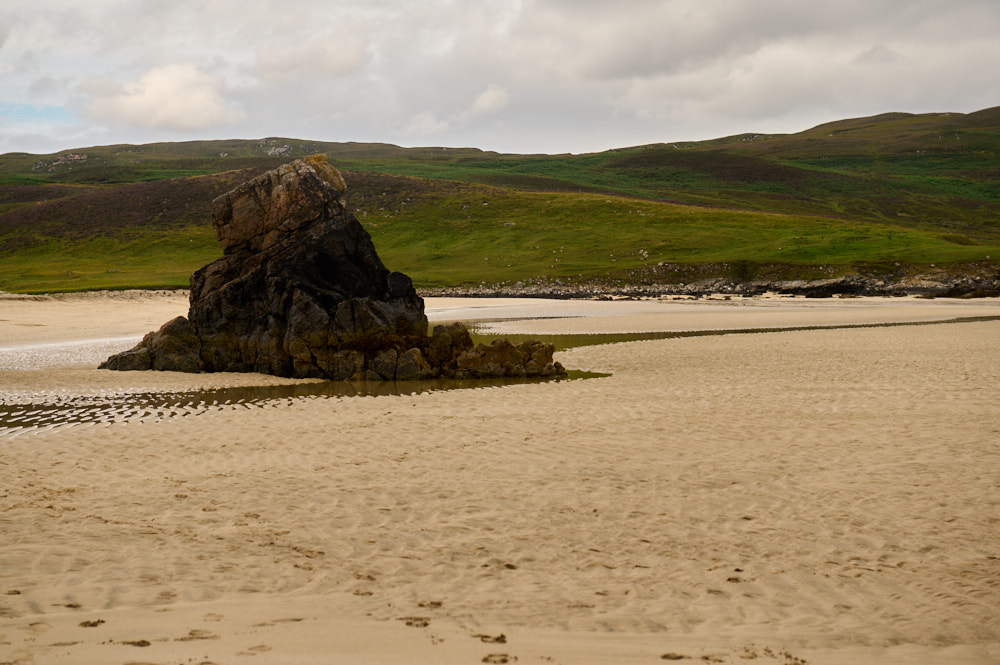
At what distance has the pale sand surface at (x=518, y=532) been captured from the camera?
566cm

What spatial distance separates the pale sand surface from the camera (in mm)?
5656

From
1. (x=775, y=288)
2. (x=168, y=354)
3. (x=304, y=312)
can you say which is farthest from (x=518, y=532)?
(x=775, y=288)

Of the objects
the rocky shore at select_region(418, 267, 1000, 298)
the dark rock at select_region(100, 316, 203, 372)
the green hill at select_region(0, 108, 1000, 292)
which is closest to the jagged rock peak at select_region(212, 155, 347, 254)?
the dark rock at select_region(100, 316, 203, 372)

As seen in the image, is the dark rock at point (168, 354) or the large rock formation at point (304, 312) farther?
the dark rock at point (168, 354)

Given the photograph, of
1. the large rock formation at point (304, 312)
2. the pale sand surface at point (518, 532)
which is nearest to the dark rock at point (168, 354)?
the large rock formation at point (304, 312)

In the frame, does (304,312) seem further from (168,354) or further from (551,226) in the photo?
(551,226)

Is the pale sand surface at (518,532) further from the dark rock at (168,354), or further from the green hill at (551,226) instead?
the green hill at (551,226)

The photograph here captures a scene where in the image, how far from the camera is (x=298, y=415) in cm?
1611

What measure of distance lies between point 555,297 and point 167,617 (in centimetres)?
6001

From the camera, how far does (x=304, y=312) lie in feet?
78.4

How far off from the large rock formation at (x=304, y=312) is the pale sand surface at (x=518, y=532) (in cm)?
563

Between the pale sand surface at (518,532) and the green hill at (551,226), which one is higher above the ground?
the green hill at (551,226)

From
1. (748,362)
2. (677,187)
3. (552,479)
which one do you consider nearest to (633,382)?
(748,362)

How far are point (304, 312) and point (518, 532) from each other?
1728 centimetres
